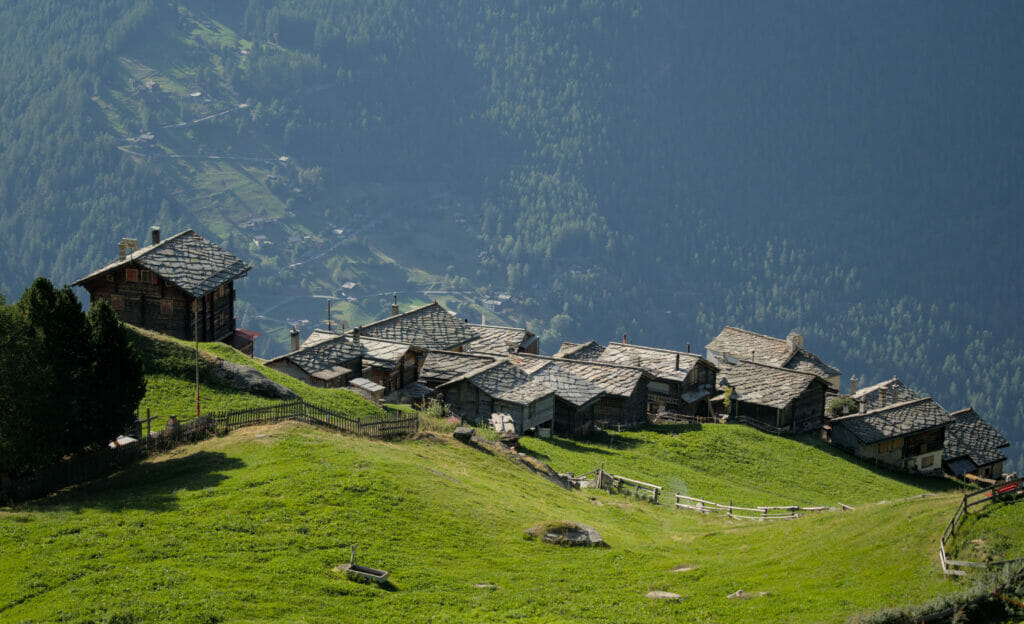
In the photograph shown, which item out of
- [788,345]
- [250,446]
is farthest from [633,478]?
[788,345]

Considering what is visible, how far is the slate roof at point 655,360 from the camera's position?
8856cm

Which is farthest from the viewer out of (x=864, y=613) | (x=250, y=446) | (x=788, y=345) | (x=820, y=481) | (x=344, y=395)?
(x=788, y=345)

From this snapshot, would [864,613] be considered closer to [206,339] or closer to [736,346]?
[206,339]

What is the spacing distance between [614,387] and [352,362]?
20739 millimetres

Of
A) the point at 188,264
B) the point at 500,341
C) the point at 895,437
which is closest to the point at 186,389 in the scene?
the point at 188,264

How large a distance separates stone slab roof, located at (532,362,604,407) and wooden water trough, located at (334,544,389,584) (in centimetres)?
4445

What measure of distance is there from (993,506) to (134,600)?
79.9ft

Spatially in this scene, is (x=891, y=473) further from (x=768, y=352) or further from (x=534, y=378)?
(x=534, y=378)

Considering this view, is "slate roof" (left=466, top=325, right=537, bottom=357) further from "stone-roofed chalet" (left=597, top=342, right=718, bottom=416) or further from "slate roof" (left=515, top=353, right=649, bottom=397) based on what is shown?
"stone-roofed chalet" (left=597, top=342, right=718, bottom=416)

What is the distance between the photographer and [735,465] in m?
73.1

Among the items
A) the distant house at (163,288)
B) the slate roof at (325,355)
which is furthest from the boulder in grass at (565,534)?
the slate roof at (325,355)

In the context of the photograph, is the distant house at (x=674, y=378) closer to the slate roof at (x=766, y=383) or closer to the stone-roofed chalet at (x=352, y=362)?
the slate roof at (x=766, y=383)

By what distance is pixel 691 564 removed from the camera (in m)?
33.6

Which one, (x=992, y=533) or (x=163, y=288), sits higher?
(x=163, y=288)
